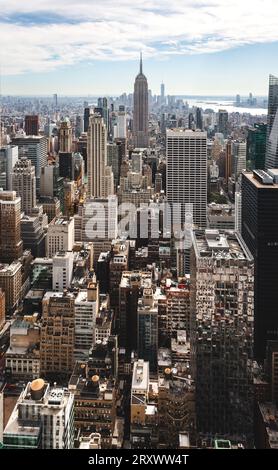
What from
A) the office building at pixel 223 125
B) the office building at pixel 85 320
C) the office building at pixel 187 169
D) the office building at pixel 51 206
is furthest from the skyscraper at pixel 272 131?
the office building at pixel 51 206

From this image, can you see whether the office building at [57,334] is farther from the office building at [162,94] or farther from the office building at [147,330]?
the office building at [162,94]

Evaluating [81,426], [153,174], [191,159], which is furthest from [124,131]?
[81,426]

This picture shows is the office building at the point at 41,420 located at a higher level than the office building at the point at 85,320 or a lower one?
higher

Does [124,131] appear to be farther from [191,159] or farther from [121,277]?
[121,277]

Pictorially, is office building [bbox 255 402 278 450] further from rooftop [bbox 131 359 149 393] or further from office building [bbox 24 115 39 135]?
office building [bbox 24 115 39 135]

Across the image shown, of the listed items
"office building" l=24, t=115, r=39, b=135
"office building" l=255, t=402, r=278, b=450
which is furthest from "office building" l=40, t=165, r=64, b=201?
"office building" l=255, t=402, r=278, b=450
